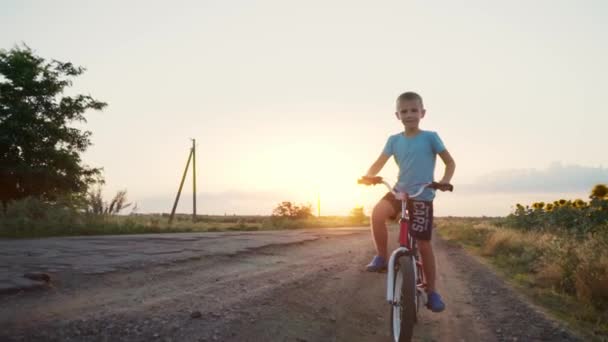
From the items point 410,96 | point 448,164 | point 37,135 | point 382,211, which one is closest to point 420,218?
point 382,211

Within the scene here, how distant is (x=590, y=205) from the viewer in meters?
16.2

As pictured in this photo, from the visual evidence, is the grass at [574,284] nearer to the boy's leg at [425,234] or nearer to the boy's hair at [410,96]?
the boy's leg at [425,234]

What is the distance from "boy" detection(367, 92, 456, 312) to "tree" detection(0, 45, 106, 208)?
26.4 m

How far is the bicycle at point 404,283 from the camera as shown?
4.22 meters

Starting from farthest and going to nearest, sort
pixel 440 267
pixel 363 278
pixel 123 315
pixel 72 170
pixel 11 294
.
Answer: pixel 72 170 < pixel 440 267 < pixel 363 278 < pixel 11 294 < pixel 123 315

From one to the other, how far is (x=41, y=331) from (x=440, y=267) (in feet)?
27.8

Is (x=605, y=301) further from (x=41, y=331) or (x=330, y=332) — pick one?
(x=41, y=331)

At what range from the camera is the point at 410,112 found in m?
4.91

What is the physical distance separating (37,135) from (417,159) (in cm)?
2797

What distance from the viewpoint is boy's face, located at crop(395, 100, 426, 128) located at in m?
Result: 4.92

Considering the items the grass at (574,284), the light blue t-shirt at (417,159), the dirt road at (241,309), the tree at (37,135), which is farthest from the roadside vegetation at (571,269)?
the tree at (37,135)

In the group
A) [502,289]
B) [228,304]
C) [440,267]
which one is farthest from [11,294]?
[440,267]

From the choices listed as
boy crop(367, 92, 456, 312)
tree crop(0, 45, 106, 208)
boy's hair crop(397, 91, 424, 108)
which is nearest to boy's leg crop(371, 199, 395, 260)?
boy crop(367, 92, 456, 312)

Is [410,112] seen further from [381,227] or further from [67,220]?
[67,220]
